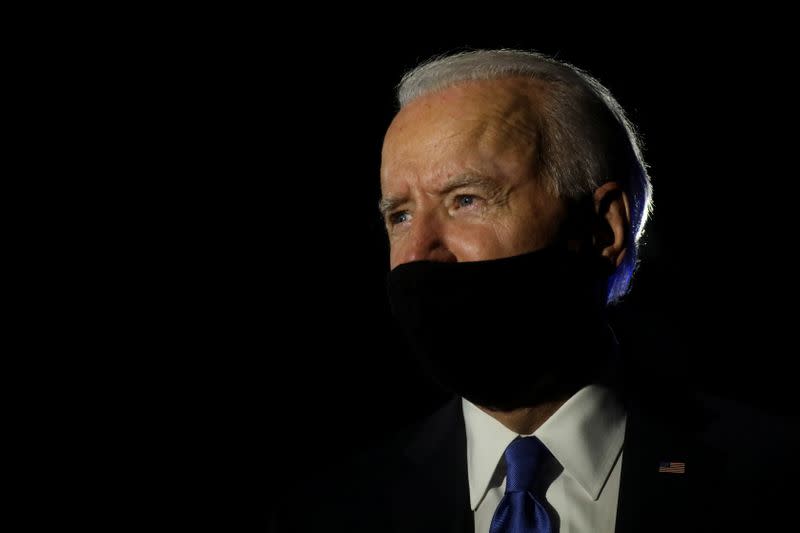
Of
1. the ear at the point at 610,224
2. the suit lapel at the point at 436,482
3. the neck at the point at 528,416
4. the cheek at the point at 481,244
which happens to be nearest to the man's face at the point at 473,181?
the cheek at the point at 481,244

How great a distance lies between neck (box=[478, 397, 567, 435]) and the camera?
190 cm

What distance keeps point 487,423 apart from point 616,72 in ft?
5.60

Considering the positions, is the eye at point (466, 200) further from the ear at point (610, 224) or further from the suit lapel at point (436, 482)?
the suit lapel at point (436, 482)

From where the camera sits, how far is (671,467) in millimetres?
1729

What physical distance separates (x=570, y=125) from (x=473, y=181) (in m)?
0.37

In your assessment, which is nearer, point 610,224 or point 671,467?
point 671,467

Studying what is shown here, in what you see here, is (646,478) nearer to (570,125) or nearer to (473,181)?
(473,181)

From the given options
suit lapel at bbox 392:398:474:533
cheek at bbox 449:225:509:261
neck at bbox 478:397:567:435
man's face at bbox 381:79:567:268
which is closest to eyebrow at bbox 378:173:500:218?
man's face at bbox 381:79:567:268

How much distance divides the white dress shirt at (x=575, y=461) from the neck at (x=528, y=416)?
23 mm

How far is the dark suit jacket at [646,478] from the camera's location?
1667mm

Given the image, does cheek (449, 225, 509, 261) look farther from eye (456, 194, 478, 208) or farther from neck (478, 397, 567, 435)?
neck (478, 397, 567, 435)

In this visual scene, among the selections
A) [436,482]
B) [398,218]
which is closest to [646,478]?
[436,482]

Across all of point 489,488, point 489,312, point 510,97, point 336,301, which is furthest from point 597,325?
point 336,301

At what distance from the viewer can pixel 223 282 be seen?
2.98m
